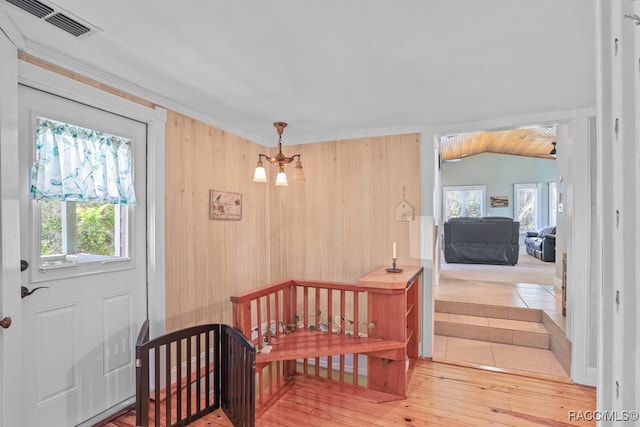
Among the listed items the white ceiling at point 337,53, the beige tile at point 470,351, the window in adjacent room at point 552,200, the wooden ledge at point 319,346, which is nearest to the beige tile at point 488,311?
the beige tile at point 470,351

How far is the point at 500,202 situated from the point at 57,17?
11578mm

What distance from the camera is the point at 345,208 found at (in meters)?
3.66

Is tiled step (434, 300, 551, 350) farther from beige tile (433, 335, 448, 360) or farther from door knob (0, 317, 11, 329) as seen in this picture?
door knob (0, 317, 11, 329)

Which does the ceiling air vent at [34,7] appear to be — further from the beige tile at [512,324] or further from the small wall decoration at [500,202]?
the small wall decoration at [500,202]

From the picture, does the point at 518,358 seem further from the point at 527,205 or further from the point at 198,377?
the point at 527,205

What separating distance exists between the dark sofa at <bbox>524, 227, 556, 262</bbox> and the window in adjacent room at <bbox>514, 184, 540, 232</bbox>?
65.3 inches

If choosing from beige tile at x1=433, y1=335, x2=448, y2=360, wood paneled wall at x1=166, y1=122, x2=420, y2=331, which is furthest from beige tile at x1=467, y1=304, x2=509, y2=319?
wood paneled wall at x1=166, y1=122, x2=420, y2=331

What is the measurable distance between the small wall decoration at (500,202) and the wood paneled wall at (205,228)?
371 inches

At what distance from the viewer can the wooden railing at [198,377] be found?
1.78m

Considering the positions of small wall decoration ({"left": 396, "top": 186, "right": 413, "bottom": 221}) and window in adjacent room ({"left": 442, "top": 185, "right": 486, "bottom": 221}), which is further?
window in adjacent room ({"left": 442, "top": 185, "right": 486, "bottom": 221})

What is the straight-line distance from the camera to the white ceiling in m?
1.52

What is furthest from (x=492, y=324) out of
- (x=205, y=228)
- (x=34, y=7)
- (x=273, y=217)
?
(x=34, y=7)

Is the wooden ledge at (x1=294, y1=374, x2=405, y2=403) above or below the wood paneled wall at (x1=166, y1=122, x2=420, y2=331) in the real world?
below

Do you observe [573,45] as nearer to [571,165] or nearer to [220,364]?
[571,165]
